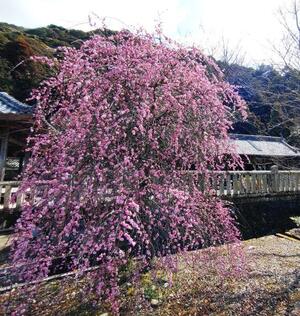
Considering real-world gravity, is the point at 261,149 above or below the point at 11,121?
above

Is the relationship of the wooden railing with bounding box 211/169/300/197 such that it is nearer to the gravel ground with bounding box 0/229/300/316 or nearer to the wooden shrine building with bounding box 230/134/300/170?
the wooden shrine building with bounding box 230/134/300/170

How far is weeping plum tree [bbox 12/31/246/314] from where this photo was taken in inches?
120

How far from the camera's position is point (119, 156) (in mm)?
3266

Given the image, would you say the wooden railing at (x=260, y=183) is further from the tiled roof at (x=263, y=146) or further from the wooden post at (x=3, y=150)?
the wooden post at (x=3, y=150)

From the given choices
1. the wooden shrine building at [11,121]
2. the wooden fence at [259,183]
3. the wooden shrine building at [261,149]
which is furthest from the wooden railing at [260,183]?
the wooden shrine building at [11,121]

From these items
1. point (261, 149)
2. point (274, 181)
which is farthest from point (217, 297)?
point (261, 149)

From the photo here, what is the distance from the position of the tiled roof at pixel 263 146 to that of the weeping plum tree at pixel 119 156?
48.1ft

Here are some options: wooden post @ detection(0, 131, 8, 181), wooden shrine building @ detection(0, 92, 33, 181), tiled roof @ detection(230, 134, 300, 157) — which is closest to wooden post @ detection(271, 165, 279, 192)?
tiled roof @ detection(230, 134, 300, 157)

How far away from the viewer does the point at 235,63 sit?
1802 centimetres

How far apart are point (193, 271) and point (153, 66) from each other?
10.1 feet

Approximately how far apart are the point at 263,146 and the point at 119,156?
735 inches

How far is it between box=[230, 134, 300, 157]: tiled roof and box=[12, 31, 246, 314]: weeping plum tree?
48.1ft

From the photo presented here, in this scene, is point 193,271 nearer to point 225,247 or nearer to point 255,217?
point 225,247

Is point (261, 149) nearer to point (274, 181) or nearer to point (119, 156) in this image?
point (274, 181)
